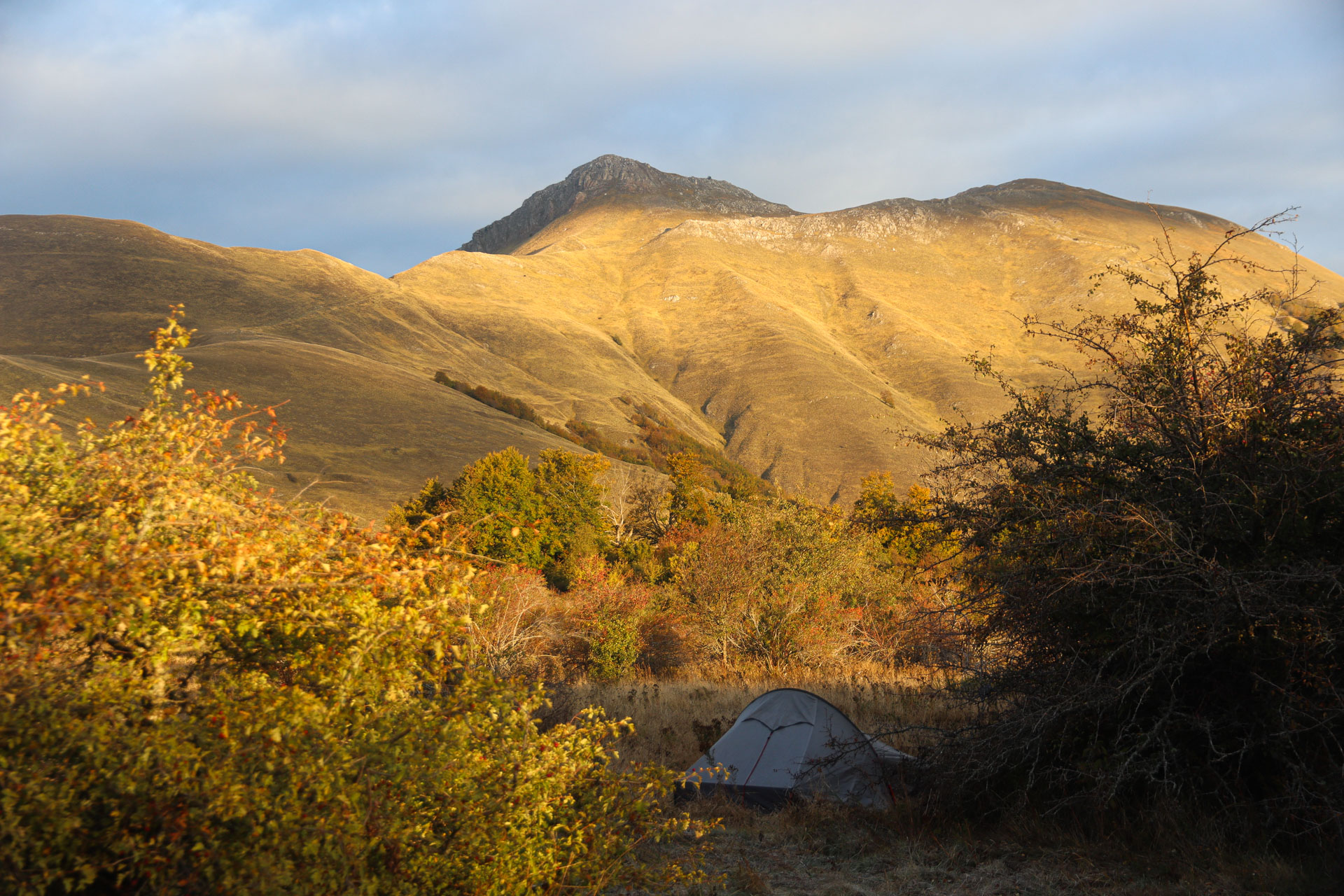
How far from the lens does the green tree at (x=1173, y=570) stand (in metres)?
6.02

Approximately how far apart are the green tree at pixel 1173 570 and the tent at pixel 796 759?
5.34 ft

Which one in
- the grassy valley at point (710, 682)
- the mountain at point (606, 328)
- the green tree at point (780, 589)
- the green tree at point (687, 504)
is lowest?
the green tree at point (687, 504)

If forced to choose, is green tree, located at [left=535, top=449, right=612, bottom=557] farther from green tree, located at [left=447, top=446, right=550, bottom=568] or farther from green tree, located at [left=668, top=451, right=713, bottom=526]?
green tree, located at [left=668, top=451, right=713, bottom=526]

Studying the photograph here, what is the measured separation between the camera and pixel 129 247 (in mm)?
115062

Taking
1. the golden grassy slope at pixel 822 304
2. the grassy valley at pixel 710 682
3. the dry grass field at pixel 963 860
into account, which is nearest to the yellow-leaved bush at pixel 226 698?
the grassy valley at pixel 710 682

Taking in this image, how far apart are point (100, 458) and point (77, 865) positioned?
7.06 feet

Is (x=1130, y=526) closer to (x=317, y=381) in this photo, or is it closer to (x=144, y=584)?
(x=144, y=584)

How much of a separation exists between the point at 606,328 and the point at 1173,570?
13990 cm

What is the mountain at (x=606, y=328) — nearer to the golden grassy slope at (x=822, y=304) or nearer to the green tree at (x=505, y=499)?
the golden grassy slope at (x=822, y=304)

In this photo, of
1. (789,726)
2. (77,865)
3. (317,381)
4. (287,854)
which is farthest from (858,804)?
(317,381)

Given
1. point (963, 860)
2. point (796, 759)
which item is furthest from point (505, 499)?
point (963, 860)

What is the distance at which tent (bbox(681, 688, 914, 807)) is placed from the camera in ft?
29.2

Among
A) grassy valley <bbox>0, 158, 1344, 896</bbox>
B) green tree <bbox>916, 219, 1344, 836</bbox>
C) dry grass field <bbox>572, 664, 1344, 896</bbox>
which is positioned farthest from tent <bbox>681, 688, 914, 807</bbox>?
green tree <bbox>916, 219, 1344, 836</bbox>

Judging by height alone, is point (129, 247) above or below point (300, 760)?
above
